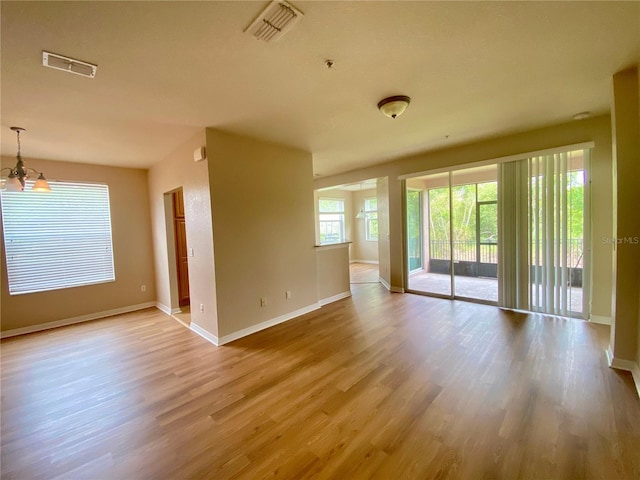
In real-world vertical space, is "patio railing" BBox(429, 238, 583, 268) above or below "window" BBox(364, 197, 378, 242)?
below

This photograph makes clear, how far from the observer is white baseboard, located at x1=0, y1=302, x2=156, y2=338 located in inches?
153

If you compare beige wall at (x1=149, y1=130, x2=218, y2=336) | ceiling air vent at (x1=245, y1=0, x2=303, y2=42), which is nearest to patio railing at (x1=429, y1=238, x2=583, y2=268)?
beige wall at (x1=149, y1=130, x2=218, y2=336)

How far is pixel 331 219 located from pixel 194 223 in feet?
20.6

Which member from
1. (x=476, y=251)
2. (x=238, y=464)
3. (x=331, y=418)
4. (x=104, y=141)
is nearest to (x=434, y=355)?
(x=331, y=418)

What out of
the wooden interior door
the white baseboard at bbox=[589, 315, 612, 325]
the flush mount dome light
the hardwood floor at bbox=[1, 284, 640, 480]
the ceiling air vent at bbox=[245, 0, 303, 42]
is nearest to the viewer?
the ceiling air vent at bbox=[245, 0, 303, 42]

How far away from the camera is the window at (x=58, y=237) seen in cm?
391

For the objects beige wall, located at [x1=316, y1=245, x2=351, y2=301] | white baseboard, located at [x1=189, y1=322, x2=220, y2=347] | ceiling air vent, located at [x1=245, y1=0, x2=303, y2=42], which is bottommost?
white baseboard, located at [x1=189, y1=322, x2=220, y2=347]

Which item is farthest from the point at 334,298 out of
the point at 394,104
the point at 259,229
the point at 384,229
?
the point at 394,104

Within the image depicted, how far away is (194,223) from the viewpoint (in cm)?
356

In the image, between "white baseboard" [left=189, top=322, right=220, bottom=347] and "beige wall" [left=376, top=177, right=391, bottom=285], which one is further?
"beige wall" [left=376, top=177, right=391, bottom=285]

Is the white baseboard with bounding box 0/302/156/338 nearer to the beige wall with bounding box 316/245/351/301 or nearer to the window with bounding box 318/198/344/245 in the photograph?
the beige wall with bounding box 316/245/351/301

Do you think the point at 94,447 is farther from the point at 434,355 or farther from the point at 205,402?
the point at 434,355

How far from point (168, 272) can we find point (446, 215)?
17.5ft

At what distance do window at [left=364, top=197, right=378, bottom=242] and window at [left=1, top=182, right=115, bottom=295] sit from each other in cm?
726
